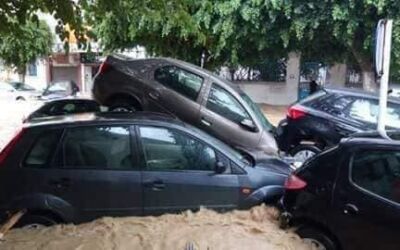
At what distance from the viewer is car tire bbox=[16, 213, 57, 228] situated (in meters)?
5.70

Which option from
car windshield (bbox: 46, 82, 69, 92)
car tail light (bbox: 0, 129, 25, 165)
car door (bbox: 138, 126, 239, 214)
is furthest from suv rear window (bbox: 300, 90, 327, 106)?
car windshield (bbox: 46, 82, 69, 92)

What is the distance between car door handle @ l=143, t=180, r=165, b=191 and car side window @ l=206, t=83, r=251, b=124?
3.43m

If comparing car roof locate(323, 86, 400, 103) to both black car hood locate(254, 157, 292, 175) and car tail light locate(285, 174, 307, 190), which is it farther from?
car tail light locate(285, 174, 307, 190)

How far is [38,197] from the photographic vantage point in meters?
5.73

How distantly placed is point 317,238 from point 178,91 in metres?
4.47

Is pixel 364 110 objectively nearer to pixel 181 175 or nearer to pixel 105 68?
pixel 105 68

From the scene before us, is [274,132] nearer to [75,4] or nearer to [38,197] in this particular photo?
[75,4]

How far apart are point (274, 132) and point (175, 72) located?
2.10 metres

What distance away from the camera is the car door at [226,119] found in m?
9.05

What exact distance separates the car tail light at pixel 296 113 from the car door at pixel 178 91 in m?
2.08

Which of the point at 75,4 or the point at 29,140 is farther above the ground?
the point at 75,4

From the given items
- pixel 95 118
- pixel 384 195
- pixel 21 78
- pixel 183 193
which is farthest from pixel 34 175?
pixel 21 78

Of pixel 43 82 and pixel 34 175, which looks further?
pixel 43 82

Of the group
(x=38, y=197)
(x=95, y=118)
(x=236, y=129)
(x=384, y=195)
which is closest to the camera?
(x=384, y=195)
